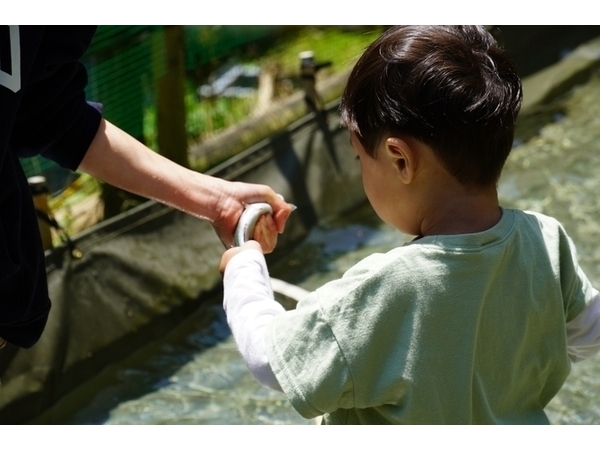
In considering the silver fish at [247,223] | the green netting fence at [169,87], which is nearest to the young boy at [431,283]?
the silver fish at [247,223]

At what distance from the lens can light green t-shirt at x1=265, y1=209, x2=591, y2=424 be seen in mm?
1327

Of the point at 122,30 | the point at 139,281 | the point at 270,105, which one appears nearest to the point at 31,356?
the point at 139,281

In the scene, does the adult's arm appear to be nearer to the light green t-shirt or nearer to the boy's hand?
the boy's hand

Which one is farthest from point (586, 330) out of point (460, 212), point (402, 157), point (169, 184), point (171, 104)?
point (171, 104)

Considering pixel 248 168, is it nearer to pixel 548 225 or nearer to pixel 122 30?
pixel 122 30

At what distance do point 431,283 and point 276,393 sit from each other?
190 centimetres

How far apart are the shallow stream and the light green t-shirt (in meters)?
1.65

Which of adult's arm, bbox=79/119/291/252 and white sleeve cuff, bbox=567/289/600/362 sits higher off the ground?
adult's arm, bbox=79/119/291/252

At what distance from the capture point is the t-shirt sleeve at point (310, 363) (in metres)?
1.33

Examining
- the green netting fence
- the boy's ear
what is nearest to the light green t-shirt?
the boy's ear

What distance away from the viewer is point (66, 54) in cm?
164

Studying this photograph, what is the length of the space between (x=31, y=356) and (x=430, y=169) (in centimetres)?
199

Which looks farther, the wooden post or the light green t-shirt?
the wooden post

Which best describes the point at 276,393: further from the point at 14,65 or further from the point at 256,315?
the point at 14,65
